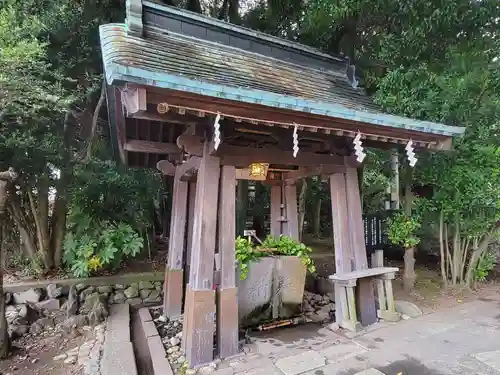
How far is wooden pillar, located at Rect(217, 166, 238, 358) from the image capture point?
3.34 metres

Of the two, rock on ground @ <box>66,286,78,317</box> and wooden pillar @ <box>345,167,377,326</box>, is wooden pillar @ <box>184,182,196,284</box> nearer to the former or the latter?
rock on ground @ <box>66,286,78,317</box>

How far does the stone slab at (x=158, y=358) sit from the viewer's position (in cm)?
310

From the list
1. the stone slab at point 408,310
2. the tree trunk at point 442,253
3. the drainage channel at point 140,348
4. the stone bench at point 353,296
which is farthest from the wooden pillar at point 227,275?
the tree trunk at point 442,253

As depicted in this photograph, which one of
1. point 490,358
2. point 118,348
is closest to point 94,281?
point 118,348

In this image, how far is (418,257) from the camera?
26.9ft

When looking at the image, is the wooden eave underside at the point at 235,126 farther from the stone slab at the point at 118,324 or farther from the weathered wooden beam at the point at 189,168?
the stone slab at the point at 118,324

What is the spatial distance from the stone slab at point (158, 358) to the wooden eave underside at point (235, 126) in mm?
2482

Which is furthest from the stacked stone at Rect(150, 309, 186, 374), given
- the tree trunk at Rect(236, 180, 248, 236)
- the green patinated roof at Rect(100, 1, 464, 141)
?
the tree trunk at Rect(236, 180, 248, 236)

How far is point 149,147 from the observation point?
4574 millimetres

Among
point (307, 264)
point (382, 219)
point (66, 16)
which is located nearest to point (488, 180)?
point (382, 219)

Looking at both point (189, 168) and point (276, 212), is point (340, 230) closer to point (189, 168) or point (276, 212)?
point (276, 212)

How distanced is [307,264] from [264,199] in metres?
6.71

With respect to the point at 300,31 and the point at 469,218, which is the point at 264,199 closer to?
the point at 300,31

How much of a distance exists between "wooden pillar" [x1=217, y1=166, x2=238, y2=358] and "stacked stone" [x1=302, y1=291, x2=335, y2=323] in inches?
67.1
